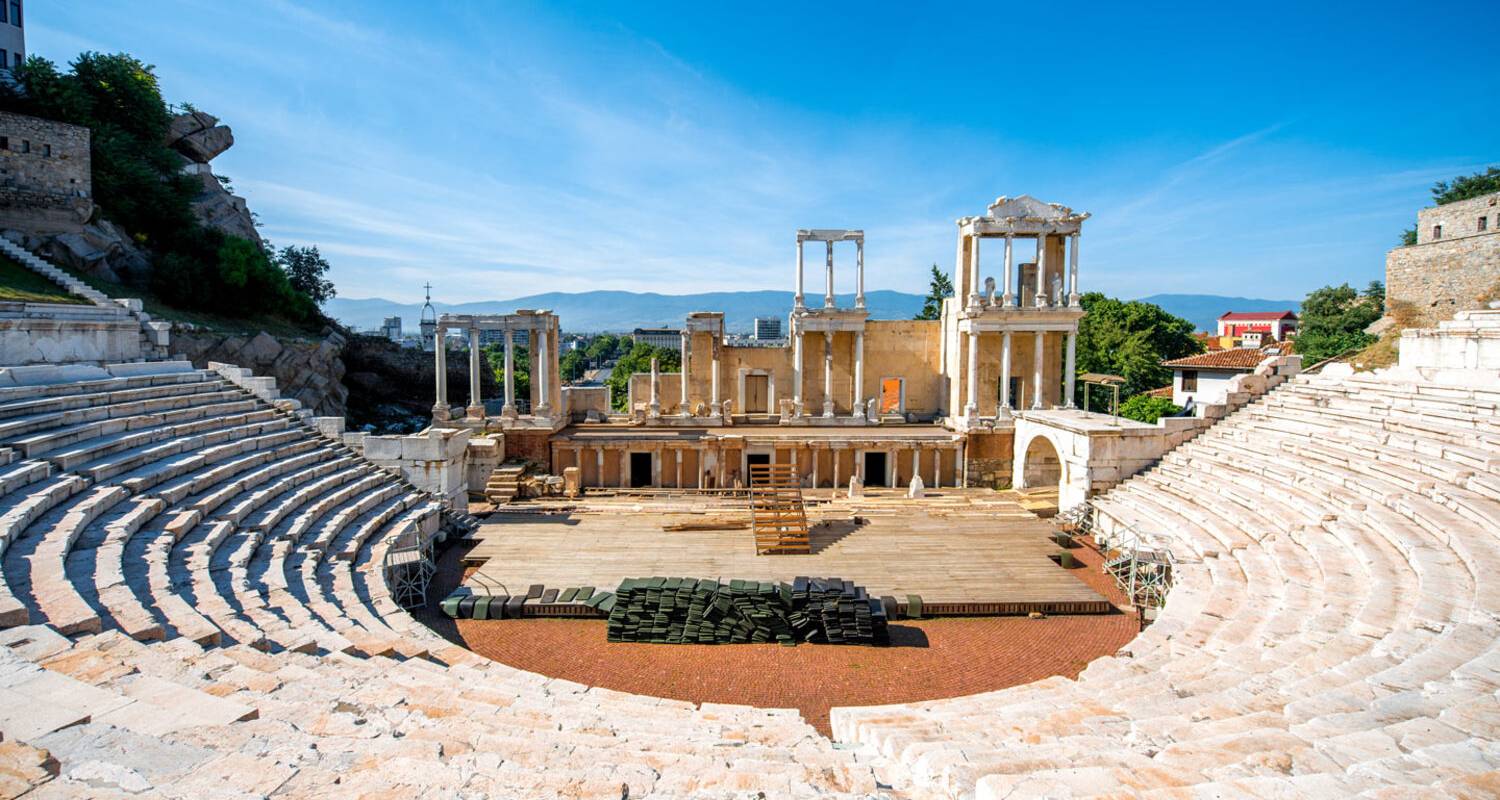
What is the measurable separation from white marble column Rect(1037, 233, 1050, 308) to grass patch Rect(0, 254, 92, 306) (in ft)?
103

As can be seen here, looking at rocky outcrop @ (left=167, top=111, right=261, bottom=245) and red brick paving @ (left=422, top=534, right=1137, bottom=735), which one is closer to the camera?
red brick paving @ (left=422, top=534, right=1137, bottom=735)

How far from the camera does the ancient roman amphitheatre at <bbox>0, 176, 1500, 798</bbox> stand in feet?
17.4

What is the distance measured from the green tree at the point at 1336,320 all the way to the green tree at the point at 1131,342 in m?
7.91

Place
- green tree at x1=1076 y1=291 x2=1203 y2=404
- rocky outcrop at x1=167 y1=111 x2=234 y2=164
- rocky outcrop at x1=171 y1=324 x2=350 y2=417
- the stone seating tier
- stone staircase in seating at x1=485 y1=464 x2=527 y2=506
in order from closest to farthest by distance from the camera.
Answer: the stone seating tier
stone staircase in seating at x1=485 y1=464 x2=527 y2=506
rocky outcrop at x1=171 y1=324 x2=350 y2=417
rocky outcrop at x1=167 y1=111 x2=234 y2=164
green tree at x1=1076 y1=291 x2=1203 y2=404

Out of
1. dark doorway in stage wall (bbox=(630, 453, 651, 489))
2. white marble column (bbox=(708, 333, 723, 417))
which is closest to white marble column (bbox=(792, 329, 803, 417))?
white marble column (bbox=(708, 333, 723, 417))

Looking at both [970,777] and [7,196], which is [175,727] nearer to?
[970,777]

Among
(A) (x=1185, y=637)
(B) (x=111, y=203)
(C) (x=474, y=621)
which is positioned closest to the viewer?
(A) (x=1185, y=637)

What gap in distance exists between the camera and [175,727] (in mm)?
4973

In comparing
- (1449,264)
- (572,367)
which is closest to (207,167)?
(1449,264)

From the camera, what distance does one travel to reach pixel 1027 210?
2778 cm

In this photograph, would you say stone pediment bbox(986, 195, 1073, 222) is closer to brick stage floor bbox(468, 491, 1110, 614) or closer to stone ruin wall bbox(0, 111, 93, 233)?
brick stage floor bbox(468, 491, 1110, 614)

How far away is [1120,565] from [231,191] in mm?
52908

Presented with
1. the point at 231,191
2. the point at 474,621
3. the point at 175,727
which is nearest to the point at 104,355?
the point at 474,621

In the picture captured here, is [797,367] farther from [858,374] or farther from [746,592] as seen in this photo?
[746,592]
